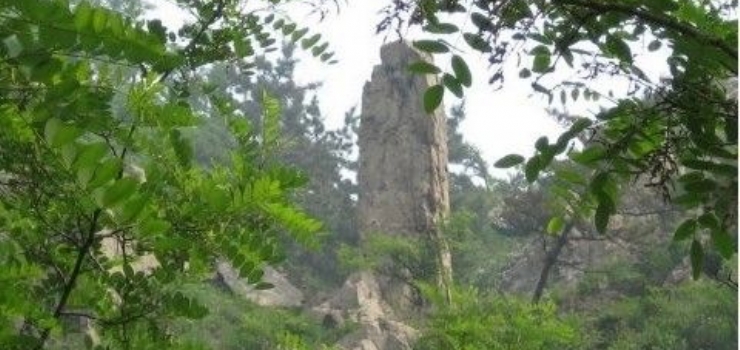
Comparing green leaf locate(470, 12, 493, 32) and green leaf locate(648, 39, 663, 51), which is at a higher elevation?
green leaf locate(648, 39, 663, 51)

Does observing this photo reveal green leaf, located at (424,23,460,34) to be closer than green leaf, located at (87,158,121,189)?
No

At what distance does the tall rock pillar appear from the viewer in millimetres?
26172

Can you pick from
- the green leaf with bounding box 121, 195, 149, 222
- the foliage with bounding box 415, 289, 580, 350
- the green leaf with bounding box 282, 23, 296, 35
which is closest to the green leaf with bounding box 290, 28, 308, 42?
the green leaf with bounding box 282, 23, 296, 35

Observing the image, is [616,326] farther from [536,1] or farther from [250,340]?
[536,1]

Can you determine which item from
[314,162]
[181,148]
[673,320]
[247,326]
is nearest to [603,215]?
[181,148]

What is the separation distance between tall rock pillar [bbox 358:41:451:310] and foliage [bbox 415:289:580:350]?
14087mm

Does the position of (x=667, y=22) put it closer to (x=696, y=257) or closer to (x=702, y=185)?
(x=702, y=185)

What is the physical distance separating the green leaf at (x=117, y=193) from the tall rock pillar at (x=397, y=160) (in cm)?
2482

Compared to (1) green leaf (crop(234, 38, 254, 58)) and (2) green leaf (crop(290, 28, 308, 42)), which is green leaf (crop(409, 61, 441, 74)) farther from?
(2) green leaf (crop(290, 28, 308, 42))

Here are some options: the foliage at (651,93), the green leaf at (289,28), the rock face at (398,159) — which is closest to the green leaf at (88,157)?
the foliage at (651,93)

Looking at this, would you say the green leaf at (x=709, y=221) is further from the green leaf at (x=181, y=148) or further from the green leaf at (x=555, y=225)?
the green leaf at (x=181, y=148)

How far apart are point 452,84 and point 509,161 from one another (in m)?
0.22

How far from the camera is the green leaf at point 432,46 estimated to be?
153 cm

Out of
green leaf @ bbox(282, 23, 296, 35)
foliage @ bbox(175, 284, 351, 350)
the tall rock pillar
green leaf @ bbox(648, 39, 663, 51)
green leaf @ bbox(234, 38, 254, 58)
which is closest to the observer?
green leaf @ bbox(648, 39, 663, 51)
